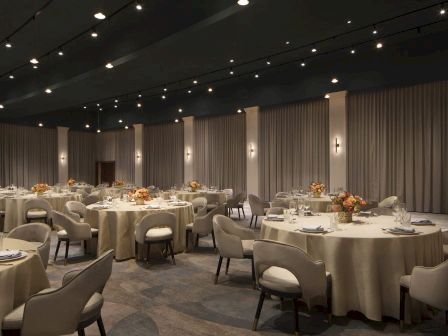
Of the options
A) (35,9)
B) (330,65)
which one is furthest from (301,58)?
(35,9)

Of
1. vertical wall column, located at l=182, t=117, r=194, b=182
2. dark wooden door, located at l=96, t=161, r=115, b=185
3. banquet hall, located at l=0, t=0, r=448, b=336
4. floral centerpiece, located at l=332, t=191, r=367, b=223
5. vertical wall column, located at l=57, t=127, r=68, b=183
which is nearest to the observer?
banquet hall, located at l=0, t=0, r=448, b=336

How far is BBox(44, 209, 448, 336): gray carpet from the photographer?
3.24 m

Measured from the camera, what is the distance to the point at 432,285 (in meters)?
2.72

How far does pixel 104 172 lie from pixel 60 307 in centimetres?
1829

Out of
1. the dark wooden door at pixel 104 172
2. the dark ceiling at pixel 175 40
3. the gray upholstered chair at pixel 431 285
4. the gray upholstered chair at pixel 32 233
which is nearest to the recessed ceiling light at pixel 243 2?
the dark ceiling at pixel 175 40

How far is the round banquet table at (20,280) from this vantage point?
2.39m

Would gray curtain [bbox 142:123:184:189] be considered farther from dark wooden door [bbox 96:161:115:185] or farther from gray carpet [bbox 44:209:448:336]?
gray carpet [bbox 44:209:448:336]

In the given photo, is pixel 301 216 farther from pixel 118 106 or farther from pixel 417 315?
pixel 118 106

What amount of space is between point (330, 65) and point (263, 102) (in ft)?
8.87

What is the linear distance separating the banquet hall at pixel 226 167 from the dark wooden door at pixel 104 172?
0.30 feet

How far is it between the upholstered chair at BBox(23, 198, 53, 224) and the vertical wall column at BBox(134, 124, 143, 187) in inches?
379

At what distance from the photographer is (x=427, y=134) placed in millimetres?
9680

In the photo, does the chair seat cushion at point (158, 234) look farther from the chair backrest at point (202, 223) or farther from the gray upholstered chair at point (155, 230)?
the chair backrest at point (202, 223)

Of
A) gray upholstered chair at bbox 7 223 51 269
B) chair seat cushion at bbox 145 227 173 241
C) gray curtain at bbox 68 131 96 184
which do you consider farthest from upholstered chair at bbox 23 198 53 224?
gray curtain at bbox 68 131 96 184
